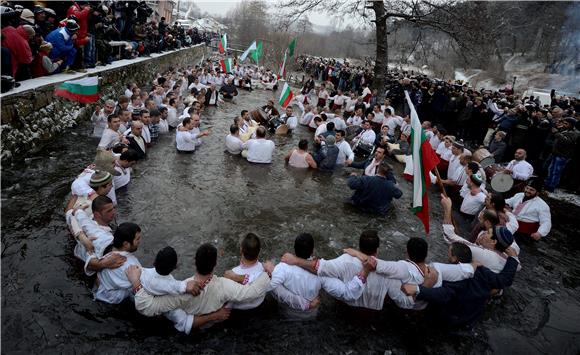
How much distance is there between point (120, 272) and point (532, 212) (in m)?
6.72

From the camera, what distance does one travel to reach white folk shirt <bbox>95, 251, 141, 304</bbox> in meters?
3.53

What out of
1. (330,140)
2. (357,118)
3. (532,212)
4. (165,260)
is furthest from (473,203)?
(357,118)

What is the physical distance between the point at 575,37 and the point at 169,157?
41.0m

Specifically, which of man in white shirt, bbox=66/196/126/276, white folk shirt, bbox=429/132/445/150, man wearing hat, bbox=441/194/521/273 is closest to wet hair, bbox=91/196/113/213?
man in white shirt, bbox=66/196/126/276

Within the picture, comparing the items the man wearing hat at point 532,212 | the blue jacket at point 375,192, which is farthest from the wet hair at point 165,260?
the man wearing hat at point 532,212

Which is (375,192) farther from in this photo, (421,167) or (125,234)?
(125,234)

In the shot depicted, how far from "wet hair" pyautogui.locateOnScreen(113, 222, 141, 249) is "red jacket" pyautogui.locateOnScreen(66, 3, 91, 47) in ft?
27.1

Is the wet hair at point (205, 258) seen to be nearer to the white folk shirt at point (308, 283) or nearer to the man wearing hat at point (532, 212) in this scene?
the white folk shirt at point (308, 283)

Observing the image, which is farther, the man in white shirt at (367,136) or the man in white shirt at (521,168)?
the man in white shirt at (367,136)

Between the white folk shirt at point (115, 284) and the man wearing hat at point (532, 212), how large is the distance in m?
6.45

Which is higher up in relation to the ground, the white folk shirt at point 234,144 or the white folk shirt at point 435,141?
the white folk shirt at point 435,141

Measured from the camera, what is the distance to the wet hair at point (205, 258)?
3275 mm

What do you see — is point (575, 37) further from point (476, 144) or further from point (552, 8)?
point (476, 144)

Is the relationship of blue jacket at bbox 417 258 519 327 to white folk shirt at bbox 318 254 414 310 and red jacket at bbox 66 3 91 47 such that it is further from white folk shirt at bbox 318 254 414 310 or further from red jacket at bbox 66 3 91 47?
red jacket at bbox 66 3 91 47
